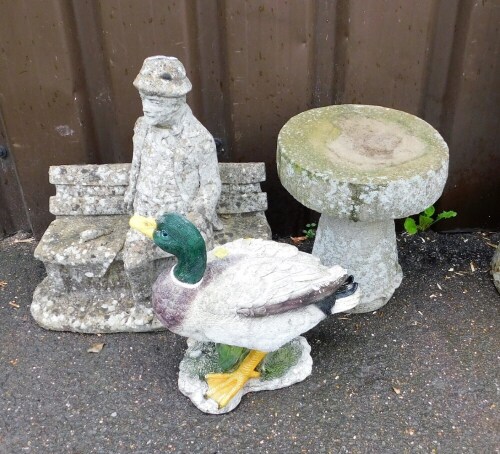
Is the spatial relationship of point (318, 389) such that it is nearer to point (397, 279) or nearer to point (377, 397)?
point (377, 397)

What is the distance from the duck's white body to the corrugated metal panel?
92 cm

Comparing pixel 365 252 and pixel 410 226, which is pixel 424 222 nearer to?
pixel 410 226

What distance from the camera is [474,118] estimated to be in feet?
9.89

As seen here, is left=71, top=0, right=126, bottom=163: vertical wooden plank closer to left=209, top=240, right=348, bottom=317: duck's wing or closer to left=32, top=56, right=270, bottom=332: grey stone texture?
left=32, top=56, right=270, bottom=332: grey stone texture

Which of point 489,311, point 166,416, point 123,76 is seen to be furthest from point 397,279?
point 123,76

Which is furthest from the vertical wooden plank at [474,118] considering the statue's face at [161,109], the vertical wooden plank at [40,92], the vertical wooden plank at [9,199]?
the vertical wooden plank at [9,199]

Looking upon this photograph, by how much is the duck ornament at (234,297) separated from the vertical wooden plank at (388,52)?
3.22ft

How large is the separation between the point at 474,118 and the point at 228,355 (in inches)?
64.5

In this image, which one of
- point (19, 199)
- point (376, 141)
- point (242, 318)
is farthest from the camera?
point (19, 199)

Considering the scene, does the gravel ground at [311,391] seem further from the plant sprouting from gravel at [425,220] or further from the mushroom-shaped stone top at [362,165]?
the mushroom-shaped stone top at [362,165]

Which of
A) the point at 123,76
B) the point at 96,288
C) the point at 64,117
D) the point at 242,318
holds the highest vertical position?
the point at 123,76

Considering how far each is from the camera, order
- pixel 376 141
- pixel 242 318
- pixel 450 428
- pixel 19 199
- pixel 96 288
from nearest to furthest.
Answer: pixel 242 318, pixel 450 428, pixel 376 141, pixel 96 288, pixel 19 199

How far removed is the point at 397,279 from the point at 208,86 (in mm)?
1230

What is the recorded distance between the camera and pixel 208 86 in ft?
9.46
